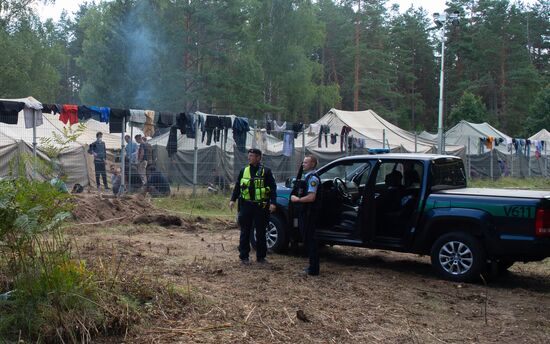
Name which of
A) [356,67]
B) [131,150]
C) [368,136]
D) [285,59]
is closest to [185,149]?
[131,150]

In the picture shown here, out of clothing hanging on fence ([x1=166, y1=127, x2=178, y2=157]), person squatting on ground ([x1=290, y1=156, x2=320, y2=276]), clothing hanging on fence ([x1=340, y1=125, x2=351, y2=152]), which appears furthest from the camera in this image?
clothing hanging on fence ([x1=340, y1=125, x2=351, y2=152])

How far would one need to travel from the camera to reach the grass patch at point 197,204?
579 inches

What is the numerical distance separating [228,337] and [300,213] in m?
3.20

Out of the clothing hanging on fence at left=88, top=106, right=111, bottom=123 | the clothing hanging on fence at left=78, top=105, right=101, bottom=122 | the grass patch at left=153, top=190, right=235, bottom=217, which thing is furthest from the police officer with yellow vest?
the clothing hanging on fence at left=78, top=105, right=101, bottom=122

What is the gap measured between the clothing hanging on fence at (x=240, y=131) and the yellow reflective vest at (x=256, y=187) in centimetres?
960

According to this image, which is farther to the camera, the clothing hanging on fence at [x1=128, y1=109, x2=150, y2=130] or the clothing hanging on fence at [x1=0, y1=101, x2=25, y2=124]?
the clothing hanging on fence at [x1=128, y1=109, x2=150, y2=130]

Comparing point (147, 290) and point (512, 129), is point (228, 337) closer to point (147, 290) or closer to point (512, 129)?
point (147, 290)

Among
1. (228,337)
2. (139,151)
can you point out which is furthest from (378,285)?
(139,151)

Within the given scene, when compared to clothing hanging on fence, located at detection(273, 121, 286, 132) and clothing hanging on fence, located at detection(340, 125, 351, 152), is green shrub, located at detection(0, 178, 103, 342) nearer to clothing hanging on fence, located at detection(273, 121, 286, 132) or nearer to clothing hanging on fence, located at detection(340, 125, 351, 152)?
clothing hanging on fence, located at detection(273, 121, 286, 132)

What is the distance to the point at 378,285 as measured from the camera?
24.1 feet

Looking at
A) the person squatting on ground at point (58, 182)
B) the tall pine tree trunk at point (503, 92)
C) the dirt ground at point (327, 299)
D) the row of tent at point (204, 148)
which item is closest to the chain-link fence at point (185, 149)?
the row of tent at point (204, 148)

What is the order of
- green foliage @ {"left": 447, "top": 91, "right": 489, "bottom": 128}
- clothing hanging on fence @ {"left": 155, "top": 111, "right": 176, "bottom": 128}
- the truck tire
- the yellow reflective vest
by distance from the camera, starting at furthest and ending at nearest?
green foliage @ {"left": 447, "top": 91, "right": 489, "bottom": 128} → clothing hanging on fence @ {"left": 155, "top": 111, "right": 176, "bottom": 128} → the truck tire → the yellow reflective vest

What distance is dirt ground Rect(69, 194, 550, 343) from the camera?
524 centimetres

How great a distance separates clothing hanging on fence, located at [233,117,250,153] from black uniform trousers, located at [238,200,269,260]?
31.7 ft
